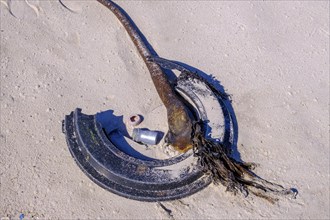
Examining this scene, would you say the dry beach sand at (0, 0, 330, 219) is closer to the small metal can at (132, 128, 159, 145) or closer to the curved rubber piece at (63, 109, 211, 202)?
the curved rubber piece at (63, 109, 211, 202)

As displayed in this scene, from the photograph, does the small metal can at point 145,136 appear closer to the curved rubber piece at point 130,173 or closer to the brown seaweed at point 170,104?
the brown seaweed at point 170,104

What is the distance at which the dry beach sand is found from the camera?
3.43 m

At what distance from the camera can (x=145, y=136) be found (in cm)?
367

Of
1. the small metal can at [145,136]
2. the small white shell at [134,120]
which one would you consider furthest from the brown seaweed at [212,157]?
the small white shell at [134,120]

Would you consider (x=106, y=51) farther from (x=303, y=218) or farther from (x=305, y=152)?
(x=303, y=218)

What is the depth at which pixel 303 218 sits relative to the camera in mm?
3371

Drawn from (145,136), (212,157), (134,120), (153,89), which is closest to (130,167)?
(145,136)

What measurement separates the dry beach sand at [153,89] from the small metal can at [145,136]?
0.75ft

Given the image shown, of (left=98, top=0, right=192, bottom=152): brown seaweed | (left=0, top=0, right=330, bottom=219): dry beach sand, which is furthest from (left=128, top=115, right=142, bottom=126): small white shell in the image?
(left=98, top=0, right=192, bottom=152): brown seaweed

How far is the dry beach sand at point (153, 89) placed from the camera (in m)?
3.43

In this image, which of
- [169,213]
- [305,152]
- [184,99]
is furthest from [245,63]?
[169,213]

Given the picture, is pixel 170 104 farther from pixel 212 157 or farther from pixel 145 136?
pixel 212 157

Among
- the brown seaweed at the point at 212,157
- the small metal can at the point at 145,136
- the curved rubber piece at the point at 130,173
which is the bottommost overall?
the curved rubber piece at the point at 130,173

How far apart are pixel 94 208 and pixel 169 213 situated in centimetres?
57
